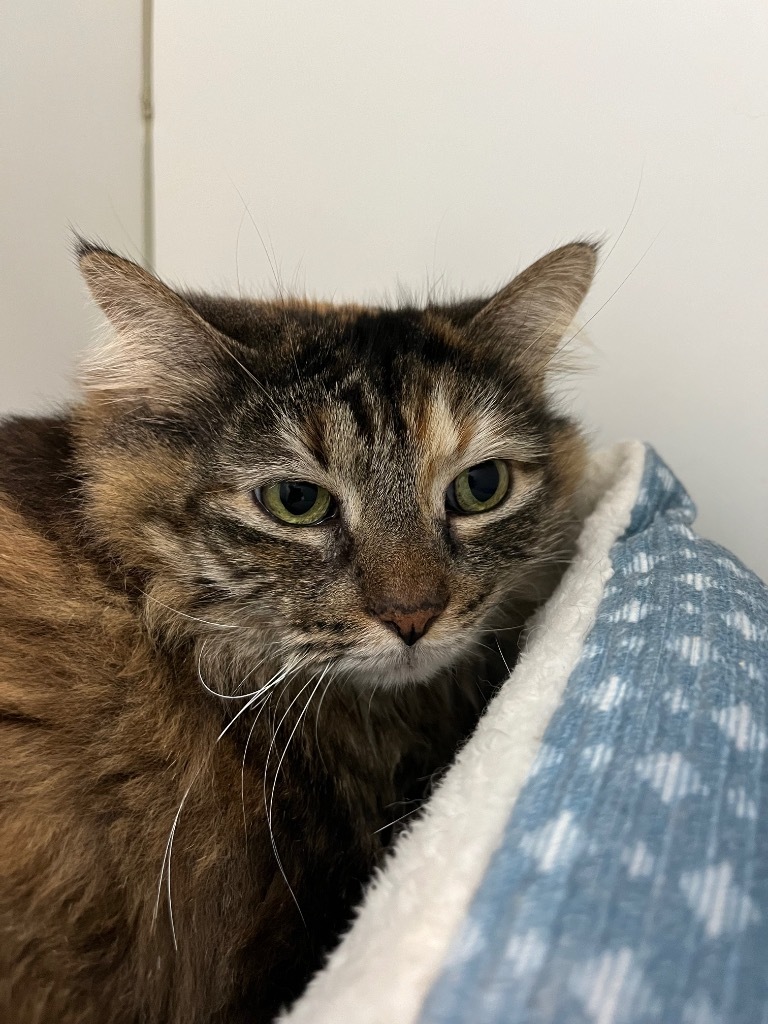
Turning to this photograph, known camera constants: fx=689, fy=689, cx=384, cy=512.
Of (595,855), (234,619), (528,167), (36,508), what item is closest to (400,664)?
(234,619)

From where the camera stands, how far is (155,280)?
2.82 ft

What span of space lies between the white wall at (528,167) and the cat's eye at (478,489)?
59 cm

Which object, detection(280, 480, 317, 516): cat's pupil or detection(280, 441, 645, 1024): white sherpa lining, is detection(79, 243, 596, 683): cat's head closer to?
detection(280, 480, 317, 516): cat's pupil

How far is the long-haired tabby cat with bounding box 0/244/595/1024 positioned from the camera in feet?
2.42

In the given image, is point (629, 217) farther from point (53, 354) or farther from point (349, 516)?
point (53, 354)

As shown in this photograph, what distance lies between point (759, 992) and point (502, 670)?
0.63m

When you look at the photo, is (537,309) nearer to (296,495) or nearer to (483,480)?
(483,480)

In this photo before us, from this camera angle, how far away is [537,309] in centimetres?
107

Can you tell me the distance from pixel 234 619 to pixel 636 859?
21.1 inches

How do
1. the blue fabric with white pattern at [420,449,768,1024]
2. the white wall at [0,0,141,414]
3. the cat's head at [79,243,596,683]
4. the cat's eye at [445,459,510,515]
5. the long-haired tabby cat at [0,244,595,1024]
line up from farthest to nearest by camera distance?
the white wall at [0,0,141,414] < the cat's eye at [445,459,510,515] < the cat's head at [79,243,596,683] < the long-haired tabby cat at [0,244,595,1024] < the blue fabric with white pattern at [420,449,768,1024]

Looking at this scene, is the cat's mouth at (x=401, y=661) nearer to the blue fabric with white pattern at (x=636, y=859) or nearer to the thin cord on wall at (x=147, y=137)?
the blue fabric with white pattern at (x=636, y=859)

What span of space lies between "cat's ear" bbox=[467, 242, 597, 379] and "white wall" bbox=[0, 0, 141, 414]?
38.9 inches

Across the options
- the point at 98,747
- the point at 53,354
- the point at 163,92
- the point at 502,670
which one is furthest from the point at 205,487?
the point at 163,92

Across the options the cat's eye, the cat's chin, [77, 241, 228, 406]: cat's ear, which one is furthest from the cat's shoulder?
the cat's eye
